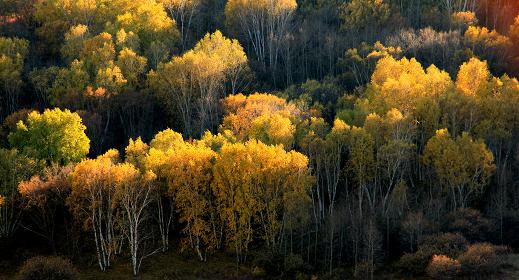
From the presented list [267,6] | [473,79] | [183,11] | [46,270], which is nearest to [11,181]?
[46,270]

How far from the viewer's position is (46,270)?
60.4m

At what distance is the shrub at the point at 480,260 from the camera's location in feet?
210

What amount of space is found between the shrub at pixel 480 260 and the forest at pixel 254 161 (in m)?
0.20

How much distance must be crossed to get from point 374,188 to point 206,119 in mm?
25379

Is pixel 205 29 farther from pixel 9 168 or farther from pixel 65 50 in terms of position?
pixel 9 168

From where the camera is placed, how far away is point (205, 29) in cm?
12500

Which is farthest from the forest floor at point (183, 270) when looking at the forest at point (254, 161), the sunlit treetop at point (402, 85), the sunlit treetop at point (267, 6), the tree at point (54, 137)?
the sunlit treetop at point (267, 6)

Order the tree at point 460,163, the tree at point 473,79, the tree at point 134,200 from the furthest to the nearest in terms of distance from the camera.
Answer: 1. the tree at point 473,79
2. the tree at point 460,163
3. the tree at point 134,200

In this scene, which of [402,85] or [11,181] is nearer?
[11,181]

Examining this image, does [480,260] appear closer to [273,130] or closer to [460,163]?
[460,163]

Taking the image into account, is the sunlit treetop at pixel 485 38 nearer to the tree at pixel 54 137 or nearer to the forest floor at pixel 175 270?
the forest floor at pixel 175 270

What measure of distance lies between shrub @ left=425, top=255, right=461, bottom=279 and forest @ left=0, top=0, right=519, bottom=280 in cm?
13

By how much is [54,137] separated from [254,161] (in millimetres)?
22884

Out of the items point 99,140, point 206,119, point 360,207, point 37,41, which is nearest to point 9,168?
point 99,140
